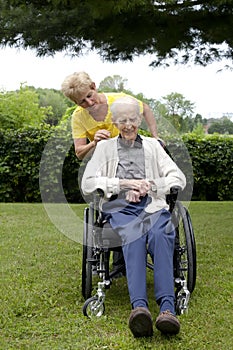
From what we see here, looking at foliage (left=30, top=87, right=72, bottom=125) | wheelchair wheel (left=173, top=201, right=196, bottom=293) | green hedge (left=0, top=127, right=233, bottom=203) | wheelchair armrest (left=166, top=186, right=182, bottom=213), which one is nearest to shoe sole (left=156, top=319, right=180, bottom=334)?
wheelchair wheel (left=173, top=201, right=196, bottom=293)

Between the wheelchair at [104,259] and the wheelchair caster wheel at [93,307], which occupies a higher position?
the wheelchair at [104,259]

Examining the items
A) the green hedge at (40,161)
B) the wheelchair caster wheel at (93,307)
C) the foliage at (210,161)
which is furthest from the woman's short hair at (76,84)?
the foliage at (210,161)

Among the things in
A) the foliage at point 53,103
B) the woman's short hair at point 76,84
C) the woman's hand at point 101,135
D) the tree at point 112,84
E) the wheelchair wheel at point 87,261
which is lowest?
the wheelchair wheel at point 87,261

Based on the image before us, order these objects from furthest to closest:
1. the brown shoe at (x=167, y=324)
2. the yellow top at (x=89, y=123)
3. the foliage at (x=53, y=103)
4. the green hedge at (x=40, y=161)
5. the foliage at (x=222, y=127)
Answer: the foliage at (x=53, y=103) → the foliage at (x=222, y=127) → the green hedge at (x=40, y=161) → the yellow top at (x=89, y=123) → the brown shoe at (x=167, y=324)

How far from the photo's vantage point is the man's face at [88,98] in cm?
332

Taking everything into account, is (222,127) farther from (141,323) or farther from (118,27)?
(141,323)

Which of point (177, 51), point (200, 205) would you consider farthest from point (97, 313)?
point (200, 205)

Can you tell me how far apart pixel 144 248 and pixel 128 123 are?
72cm

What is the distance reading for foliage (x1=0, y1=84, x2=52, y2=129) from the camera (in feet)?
33.4

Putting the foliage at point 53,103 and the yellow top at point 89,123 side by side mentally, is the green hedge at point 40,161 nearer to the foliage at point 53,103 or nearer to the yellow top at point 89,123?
the foliage at point 53,103

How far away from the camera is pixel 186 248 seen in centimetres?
327

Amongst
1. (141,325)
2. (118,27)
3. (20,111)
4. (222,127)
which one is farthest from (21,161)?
(141,325)

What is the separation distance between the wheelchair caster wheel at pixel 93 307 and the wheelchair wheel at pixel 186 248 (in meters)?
0.44

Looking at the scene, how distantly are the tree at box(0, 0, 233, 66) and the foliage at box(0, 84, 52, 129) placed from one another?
4.37 m
